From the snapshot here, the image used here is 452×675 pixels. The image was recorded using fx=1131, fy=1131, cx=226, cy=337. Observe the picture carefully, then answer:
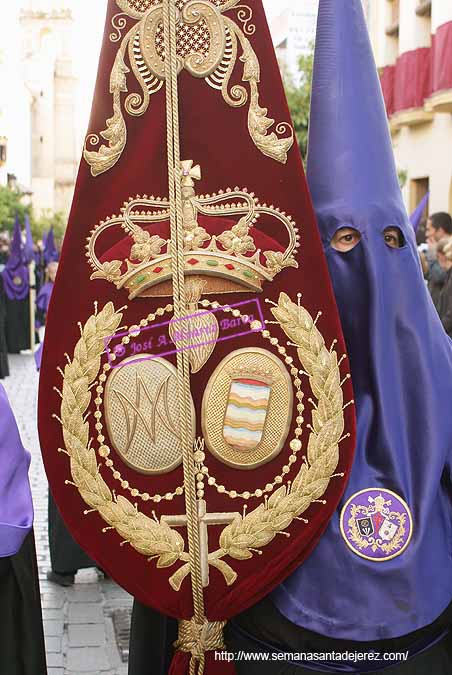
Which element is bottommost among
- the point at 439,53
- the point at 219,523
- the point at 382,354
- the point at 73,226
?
the point at 219,523

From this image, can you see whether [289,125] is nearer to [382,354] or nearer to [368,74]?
[368,74]

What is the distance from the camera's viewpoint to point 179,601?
2.91 m

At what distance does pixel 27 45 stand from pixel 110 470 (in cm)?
7181

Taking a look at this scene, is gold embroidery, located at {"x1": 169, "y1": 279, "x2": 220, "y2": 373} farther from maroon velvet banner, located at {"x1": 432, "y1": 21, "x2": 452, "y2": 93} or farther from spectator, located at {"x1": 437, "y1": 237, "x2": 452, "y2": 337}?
maroon velvet banner, located at {"x1": 432, "y1": 21, "x2": 452, "y2": 93}

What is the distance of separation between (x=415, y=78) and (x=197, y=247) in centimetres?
1853

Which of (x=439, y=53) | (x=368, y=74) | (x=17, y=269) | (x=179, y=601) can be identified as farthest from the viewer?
(x=17, y=269)

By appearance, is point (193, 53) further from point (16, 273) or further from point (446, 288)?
point (16, 273)

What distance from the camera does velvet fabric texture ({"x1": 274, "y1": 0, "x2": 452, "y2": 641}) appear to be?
294 centimetres

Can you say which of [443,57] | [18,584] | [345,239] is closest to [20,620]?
[18,584]

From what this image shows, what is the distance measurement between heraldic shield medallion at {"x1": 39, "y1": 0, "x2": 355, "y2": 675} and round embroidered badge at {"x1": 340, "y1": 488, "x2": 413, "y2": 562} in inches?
2.9

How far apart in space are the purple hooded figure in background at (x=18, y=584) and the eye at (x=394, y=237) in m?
1.15

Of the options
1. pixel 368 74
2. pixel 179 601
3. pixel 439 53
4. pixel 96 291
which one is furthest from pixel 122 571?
pixel 439 53

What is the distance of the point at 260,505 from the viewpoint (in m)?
2.95

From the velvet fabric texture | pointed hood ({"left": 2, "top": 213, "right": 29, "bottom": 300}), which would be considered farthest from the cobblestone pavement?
pointed hood ({"left": 2, "top": 213, "right": 29, "bottom": 300})
